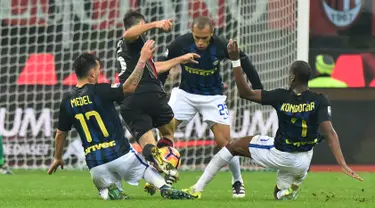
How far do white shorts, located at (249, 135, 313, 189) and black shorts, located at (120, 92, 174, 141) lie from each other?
1.00m

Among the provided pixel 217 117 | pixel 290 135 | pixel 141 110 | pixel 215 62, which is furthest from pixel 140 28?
pixel 217 117

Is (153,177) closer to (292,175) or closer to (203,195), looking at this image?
(203,195)

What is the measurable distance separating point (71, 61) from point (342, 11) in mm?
3730

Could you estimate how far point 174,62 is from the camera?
8.78 meters

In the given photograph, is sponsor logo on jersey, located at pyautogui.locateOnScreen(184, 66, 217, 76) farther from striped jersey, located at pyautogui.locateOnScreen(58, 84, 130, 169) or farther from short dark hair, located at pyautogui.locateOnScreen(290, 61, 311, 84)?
striped jersey, located at pyautogui.locateOnScreen(58, 84, 130, 169)

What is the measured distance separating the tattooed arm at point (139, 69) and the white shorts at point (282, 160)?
1217 mm

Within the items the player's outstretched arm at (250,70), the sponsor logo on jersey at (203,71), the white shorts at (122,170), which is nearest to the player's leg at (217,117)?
the sponsor logo on jersey at (203,71)

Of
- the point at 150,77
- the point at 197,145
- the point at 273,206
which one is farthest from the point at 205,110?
the point at 197,145

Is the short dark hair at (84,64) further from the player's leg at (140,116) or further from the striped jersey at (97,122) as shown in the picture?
the player's leg at (140,116)

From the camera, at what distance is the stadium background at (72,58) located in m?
13.9

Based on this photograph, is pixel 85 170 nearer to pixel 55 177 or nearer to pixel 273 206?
pixel 55 177

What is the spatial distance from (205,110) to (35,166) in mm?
4537

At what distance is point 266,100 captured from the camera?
27.8 feet

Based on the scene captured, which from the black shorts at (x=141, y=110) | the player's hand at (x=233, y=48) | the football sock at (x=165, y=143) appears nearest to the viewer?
the player's hand at (x=233, y=48)
